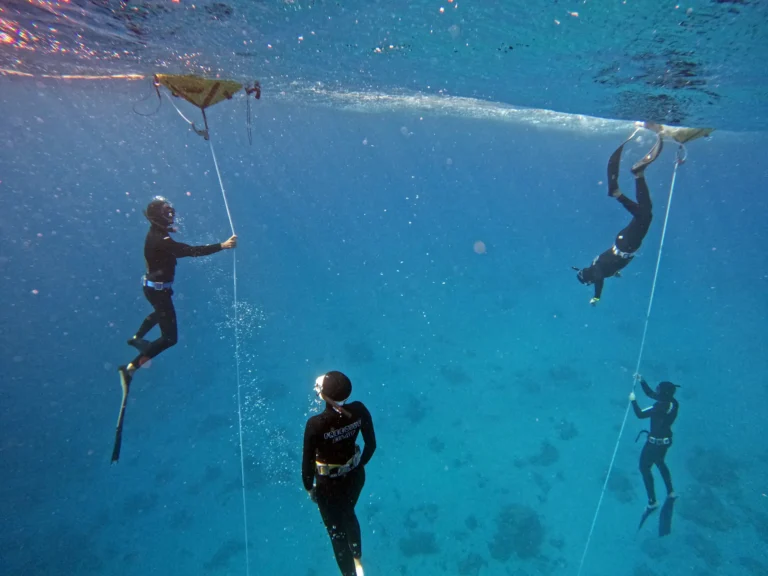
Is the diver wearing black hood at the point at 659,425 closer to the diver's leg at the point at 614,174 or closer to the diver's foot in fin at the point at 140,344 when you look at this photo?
the diver's leg at the point at 614,174

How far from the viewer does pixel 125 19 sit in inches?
241

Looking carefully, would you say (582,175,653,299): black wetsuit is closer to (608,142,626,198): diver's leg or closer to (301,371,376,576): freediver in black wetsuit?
(608,142,626,198): diver's leg

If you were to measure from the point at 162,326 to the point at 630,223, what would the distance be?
9.72m

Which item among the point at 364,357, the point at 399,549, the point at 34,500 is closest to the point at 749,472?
the point at 399,549

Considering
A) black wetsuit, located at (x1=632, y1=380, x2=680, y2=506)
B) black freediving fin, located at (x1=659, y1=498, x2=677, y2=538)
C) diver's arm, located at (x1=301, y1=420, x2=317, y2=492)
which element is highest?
diver's arm, located at (x1=301, y1=420, x2=317, y2=492)

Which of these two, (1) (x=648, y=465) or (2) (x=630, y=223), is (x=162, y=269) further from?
(1) (x=648, y=465)

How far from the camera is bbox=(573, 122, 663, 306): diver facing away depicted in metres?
7.77

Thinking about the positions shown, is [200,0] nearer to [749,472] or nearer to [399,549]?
[399,549]

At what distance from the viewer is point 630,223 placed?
8391mm

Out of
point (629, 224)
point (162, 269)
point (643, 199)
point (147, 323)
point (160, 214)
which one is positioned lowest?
point (147, 323)

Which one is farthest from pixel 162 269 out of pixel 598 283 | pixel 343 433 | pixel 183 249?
pixel 598 283

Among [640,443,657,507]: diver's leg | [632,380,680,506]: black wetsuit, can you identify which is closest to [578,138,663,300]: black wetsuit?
[632,380,680,506]: black wetsuit

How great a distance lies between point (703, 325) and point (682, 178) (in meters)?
52.8

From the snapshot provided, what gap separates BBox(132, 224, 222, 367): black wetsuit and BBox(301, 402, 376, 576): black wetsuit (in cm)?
368
